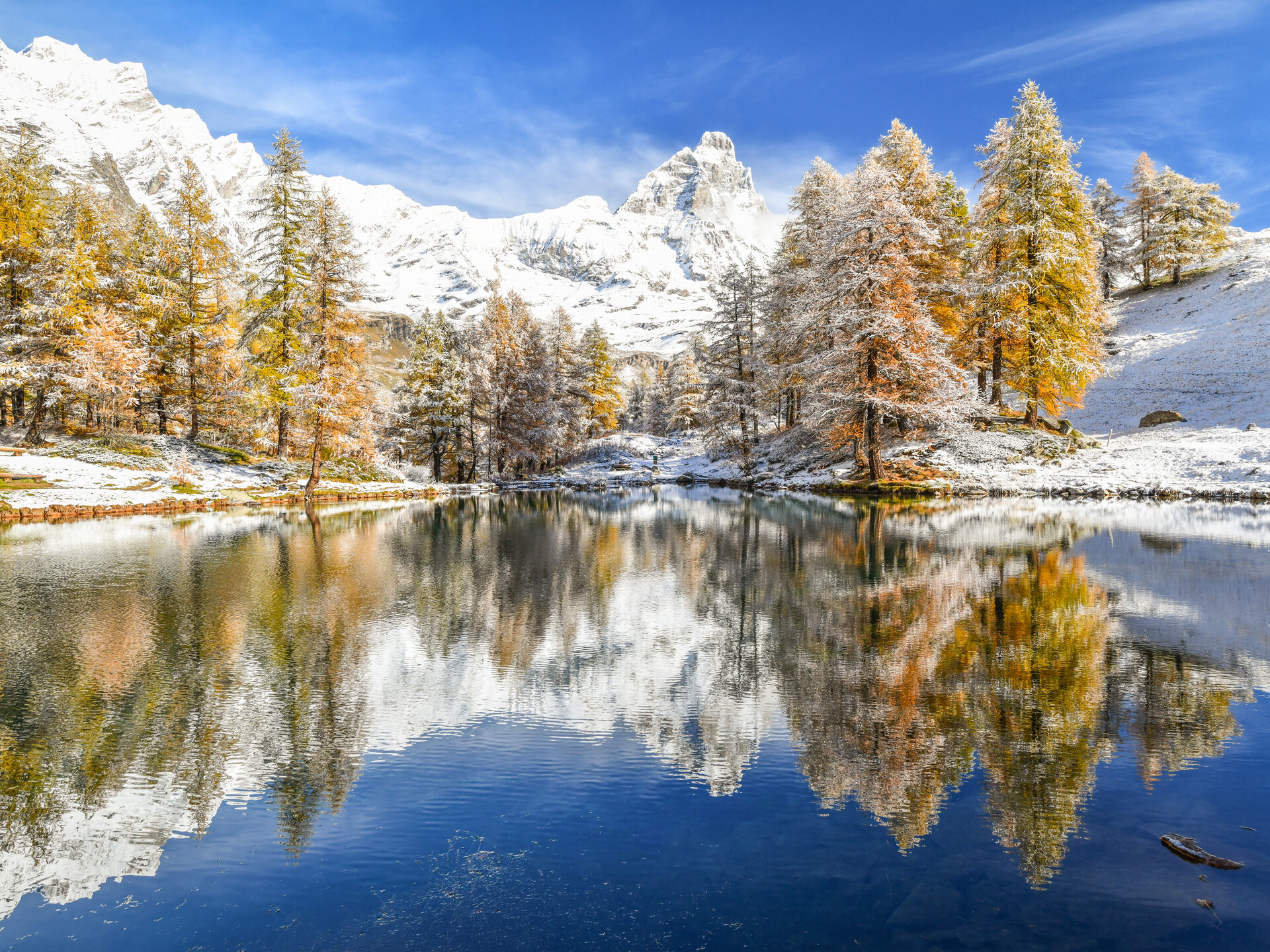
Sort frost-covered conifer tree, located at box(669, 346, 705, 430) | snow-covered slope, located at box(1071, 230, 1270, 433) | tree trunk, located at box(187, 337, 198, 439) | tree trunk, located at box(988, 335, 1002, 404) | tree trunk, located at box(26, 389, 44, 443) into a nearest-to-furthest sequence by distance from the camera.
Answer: tree trunk, located at box(26, 389, 44, 443) → tree trunk, located at box(988, 335, 1002, 404) → snow-covered slope, located at box(1071, 230, 1270, 433) → tree trunk, located at box(187, 337, 198, 439) → frost-covered conifer tree, located at box(669, 346, 705, 430)

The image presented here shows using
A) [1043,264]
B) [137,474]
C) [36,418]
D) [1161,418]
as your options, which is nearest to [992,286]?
[1043,264]

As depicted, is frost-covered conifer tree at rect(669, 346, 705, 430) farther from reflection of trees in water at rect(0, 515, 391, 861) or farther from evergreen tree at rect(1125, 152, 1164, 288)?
reflection of trees in water at rect(0, 515, 391, 861)

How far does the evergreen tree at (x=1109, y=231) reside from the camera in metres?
60.1

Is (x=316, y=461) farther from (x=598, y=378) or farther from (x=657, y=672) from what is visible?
(x=598, y=378)

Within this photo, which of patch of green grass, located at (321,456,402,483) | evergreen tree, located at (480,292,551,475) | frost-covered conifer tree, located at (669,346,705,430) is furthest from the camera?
frost-covered conifer tree, located at (669,346,705,430)

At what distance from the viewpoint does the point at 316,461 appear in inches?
1417

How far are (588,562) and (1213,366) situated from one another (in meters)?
42.3

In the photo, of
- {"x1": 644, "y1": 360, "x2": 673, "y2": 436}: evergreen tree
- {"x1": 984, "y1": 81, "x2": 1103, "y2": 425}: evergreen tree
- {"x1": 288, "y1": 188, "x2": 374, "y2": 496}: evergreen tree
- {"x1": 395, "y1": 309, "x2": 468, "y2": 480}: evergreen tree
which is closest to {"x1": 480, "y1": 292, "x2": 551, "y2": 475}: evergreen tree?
{"x1": 395, "y1": 309, "x2": 468, "y2": 480}: evergreen tree

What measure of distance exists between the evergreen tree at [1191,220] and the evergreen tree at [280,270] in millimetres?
62515

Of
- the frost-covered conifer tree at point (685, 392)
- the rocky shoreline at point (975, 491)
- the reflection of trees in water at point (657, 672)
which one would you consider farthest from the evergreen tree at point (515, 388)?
the reflection of trees in water at point (657, 672)

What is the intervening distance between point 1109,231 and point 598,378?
159ft

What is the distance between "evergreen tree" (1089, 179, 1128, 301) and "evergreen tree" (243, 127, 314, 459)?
203ft

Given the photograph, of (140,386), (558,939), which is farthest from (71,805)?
(140,386)

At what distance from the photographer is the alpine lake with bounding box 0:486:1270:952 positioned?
12.3 ft
